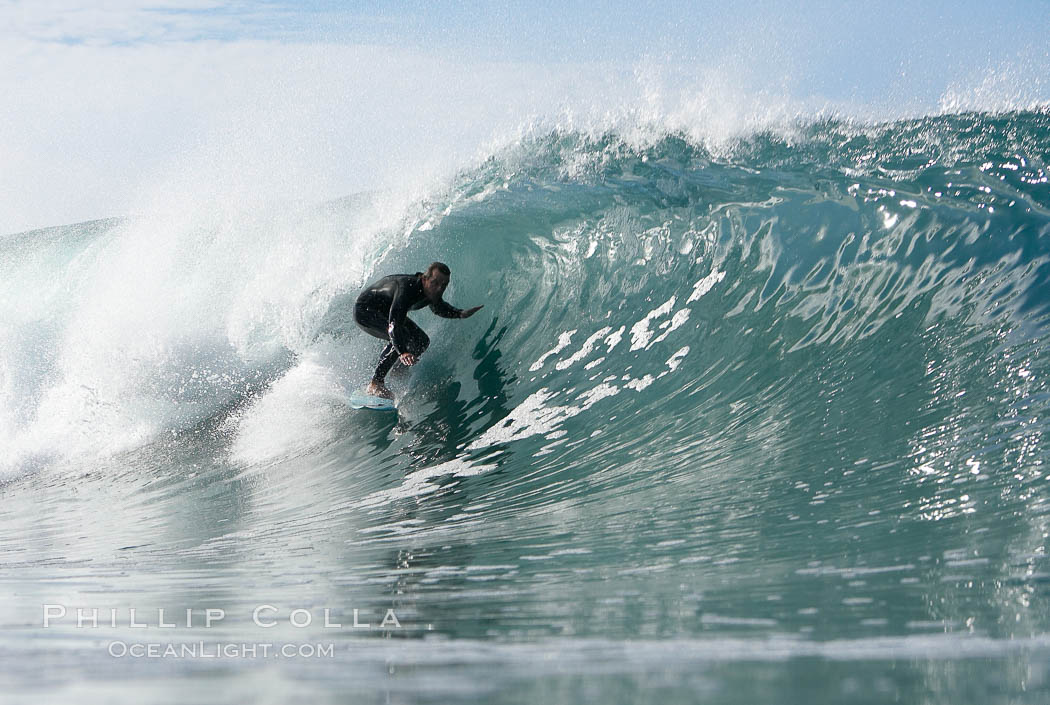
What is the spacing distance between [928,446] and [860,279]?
8.87 ft

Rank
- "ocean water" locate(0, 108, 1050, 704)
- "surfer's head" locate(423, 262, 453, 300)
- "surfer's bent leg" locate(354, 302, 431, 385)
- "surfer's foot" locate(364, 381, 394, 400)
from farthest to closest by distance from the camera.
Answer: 1. "surfer's foot" locate(364, 381, 394, 400)
2. "surfer's bent leg" locate(354, 302, 431, 385)
3. "surfer's head" locate(423, 262, 453, 300)
4. "ocean water" locate(0, 108, 1050, 704)

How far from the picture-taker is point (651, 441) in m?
5.66

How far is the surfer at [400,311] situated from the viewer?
22.4 ft

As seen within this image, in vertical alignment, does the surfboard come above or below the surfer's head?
below

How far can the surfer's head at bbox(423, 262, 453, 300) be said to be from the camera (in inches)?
268

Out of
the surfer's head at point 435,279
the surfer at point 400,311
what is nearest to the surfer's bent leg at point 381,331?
the surfer at point 400,311

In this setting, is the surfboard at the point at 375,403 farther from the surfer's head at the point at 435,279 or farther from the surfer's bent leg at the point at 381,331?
the surfer's head at the point at 435,279

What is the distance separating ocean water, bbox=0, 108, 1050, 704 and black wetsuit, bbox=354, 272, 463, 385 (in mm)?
540

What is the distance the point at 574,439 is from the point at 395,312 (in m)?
1.80

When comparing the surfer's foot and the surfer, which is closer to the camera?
the surfer

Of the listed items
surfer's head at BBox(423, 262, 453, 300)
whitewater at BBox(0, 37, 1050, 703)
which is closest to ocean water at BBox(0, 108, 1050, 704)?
whitewater at BBox(0, 37, 1050, 703)

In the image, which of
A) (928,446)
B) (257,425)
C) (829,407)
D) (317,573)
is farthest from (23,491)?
(928,446)

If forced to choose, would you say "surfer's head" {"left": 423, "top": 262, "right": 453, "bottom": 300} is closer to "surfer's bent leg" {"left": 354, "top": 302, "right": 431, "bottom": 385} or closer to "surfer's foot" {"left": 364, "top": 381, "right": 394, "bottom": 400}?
"surfer's bent leg" {"left": 354, "top": 302, "right": 431, "bottom": 385}

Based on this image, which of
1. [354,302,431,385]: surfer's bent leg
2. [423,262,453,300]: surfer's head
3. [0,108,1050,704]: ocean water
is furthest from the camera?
[354,302,431,385]: surfer's bent leg
